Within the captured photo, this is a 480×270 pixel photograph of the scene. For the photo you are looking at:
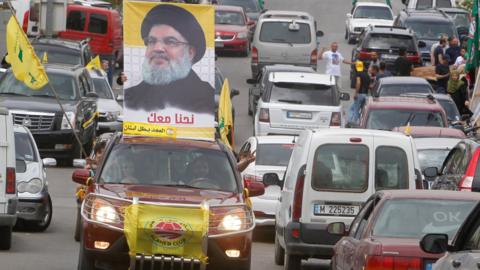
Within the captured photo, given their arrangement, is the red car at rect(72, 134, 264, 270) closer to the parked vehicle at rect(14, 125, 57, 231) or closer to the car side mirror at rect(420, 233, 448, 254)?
the parked vehicle at rect(14, 125, 57, 231)

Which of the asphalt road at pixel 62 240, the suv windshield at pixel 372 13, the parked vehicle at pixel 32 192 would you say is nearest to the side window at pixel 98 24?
the asphalt road at pixel 62 240

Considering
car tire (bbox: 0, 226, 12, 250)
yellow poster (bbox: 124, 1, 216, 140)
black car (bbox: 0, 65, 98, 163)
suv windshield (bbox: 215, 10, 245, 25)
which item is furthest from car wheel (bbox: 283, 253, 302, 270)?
suv windshield (bbox: 215, 10, 245, 25)

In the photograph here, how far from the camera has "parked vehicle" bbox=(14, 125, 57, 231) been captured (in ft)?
73.9

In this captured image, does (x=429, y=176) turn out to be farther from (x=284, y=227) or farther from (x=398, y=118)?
(x=398, y=118)

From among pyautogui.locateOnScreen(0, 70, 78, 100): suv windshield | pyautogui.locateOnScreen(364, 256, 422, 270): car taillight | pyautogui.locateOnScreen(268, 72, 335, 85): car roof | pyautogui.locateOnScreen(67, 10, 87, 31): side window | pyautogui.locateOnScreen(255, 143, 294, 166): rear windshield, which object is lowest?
pyautogui.locateOnScreen(67, 10, 87, 31): side window

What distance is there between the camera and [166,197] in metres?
16.0

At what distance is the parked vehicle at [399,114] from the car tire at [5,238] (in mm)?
9889

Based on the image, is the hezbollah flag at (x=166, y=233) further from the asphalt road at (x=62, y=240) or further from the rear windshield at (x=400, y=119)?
the rear windshield at (x=400, y=119)

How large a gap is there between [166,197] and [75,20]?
37046mm

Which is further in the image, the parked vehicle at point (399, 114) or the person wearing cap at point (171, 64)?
the parked vehicle at point (399, 114)

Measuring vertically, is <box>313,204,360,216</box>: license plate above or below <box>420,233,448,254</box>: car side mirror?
below

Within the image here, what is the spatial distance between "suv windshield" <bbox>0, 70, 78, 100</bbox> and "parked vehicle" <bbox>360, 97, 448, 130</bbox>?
6.88 metres

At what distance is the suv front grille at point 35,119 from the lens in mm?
32281

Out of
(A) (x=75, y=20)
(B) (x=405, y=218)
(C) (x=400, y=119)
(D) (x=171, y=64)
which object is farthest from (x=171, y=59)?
(A) (x=75, y=20)
